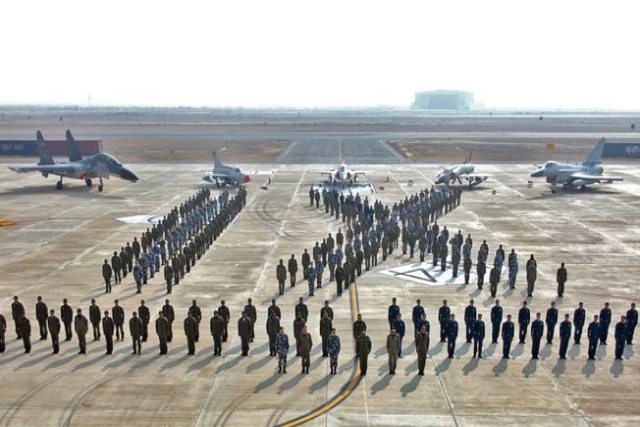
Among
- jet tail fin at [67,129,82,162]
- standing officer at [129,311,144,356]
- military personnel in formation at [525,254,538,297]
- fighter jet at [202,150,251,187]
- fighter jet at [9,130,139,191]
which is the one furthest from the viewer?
jet tail fin at [67,129,82,162]

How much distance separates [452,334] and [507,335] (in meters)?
1.33

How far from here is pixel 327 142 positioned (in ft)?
295

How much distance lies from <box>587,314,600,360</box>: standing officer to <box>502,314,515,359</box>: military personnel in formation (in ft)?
6.03

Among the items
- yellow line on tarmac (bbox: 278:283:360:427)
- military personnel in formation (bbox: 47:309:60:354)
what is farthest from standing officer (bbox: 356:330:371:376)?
military personnel in formation (bbox: 47:309:60:354)

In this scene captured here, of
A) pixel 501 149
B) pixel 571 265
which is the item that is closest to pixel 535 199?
pixel 571 265

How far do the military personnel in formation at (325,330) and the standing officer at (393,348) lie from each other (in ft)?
5.46

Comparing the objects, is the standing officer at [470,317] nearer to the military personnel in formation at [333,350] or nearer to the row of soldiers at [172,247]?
the military personnel in formation at [333,350]

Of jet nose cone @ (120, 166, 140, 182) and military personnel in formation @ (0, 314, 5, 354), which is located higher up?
jet nose cone @ (120, 166, 140, 182)

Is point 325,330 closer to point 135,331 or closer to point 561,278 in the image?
point 135,331

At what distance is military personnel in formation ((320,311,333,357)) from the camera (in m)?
13.7

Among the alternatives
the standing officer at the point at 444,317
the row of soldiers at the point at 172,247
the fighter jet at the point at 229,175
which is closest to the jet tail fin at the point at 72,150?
the fighter jet at the point at 229,175

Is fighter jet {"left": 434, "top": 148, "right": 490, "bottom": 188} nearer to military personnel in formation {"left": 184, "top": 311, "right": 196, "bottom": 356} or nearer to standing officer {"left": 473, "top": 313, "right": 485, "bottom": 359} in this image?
standing officer {"left": 473, "top": 313, "right": 485, "bottom": 359}

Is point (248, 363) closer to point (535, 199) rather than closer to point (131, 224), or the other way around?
point (131, 224)

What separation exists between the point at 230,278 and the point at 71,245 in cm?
975
